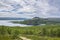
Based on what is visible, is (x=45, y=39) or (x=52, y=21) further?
(x=52, y=21)

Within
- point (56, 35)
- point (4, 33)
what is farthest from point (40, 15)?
point (4, 33)

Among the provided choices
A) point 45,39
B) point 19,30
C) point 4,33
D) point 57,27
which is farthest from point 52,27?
point 4,33

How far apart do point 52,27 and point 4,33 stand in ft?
4.23

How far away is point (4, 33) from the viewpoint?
4230 millimetres

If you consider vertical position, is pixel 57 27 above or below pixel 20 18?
below

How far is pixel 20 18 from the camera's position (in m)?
4.36

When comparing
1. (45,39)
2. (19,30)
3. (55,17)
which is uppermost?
(55,17)

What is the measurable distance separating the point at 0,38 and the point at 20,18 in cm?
74

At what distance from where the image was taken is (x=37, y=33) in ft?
13.8

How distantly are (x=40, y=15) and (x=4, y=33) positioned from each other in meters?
1.08

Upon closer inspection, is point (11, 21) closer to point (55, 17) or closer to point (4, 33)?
point (4, 33)

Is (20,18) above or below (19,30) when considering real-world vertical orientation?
above

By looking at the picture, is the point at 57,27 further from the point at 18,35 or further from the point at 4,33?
the point at 4,33

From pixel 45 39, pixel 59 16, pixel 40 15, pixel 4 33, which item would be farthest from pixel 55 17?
pixel 4 33
